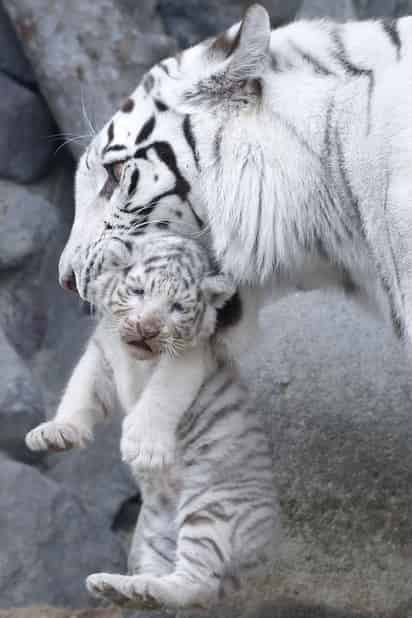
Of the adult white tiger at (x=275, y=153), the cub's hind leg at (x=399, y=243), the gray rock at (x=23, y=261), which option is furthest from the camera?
the gray rock at (x=23, y=261)

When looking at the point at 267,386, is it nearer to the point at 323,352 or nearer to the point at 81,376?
the point at 323,352

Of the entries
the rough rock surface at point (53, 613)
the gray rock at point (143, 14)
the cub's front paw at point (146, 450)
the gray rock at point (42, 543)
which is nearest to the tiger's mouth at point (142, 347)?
the cub's front paw at point (146, 450)

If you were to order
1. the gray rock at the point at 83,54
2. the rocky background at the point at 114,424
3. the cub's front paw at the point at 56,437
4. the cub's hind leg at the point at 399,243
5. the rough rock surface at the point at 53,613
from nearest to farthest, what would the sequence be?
the cub's hind leg at the point at 399,243 < the cub's front paw at the point at 56,437 < the rough rock surface at the point at 53,613 < the rocky background at the point at 114,424 < the gray rock at the point at 83,54

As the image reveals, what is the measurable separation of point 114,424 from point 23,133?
3.33 ft

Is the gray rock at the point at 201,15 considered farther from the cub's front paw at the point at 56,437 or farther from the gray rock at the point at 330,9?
the cub's front paw at the point at 56,437

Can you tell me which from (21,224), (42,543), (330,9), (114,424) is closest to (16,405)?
(42,543)

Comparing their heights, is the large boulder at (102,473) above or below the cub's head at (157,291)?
below

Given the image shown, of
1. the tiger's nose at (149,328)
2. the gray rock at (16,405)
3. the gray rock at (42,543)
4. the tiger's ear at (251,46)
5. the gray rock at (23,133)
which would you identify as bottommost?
the gray rock at (42,543)

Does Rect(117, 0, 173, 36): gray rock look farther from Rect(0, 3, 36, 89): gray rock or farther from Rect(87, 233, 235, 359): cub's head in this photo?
Rect(87, 233, 235, 359): cub's head

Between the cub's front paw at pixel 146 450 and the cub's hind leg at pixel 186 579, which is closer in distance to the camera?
the cub's hind leg at pixel 186 579

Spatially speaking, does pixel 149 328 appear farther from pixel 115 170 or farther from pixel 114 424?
pixel 114 424

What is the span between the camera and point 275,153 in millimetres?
1984

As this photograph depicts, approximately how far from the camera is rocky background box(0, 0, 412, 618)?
2.82 m

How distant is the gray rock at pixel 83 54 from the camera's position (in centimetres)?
351
